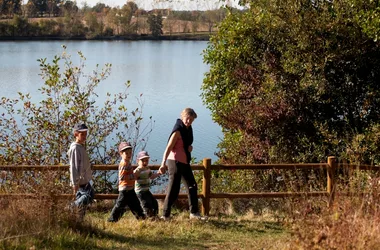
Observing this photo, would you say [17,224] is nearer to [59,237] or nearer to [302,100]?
[59,237]

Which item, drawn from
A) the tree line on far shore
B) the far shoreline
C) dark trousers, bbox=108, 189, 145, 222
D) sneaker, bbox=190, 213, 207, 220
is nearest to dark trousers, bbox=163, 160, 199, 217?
sneaker, bbox=190, 213, 207, 220

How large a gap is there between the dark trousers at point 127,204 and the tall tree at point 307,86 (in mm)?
4925

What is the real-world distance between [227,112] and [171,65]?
34552 mm

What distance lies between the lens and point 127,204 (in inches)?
370

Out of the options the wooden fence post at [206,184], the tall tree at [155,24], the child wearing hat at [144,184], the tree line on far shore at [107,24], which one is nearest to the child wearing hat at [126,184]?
the child wearing hat at [144,184]

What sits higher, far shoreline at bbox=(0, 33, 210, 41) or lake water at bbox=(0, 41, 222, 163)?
far shoreline at bbox=(0, 33, 210, 41)

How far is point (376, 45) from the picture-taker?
44.7 feet

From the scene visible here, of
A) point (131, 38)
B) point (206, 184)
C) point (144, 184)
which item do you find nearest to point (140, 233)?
point (144, 184)

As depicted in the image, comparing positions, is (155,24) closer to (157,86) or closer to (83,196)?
(157,86)

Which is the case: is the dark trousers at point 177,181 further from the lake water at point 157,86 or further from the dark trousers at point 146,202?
the lake water at point 157,86

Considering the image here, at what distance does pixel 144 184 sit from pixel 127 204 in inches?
14.6

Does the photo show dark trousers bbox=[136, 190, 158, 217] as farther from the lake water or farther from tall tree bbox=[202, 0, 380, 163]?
the lake water

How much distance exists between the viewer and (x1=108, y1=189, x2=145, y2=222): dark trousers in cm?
929

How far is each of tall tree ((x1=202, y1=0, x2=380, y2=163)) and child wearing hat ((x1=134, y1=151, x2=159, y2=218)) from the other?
478 centimetres
